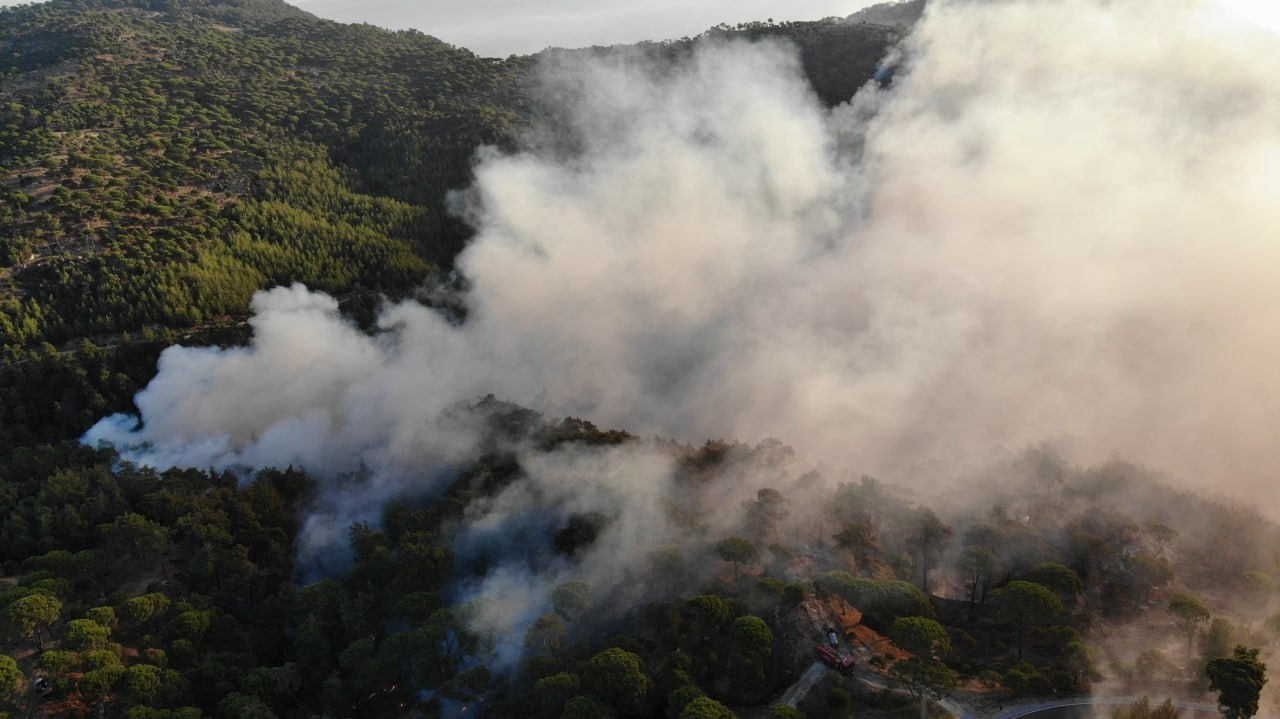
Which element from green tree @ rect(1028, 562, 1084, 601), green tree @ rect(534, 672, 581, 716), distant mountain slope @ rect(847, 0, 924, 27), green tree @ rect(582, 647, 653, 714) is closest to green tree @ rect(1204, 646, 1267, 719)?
green tree @ rect(1028, 562, 1084, 601)

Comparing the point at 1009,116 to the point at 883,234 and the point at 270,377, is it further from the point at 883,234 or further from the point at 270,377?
the point at 270,377

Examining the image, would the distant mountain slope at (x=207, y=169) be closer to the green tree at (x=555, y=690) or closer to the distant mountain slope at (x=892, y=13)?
the distant mountain slope at (x=892, y=13)

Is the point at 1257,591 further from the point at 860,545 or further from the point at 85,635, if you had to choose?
the point at 85,635

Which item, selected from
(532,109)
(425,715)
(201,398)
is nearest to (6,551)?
(201,398)

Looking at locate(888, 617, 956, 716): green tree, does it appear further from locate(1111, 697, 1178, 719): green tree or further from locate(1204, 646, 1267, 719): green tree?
locate(1204, 646, 1267, 719): green tree

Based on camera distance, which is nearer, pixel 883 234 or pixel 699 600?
pixel 699 600

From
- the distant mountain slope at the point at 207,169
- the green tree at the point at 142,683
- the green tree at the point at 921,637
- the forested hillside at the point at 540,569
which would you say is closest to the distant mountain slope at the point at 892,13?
the distant mountain slope at the point at 207,169
